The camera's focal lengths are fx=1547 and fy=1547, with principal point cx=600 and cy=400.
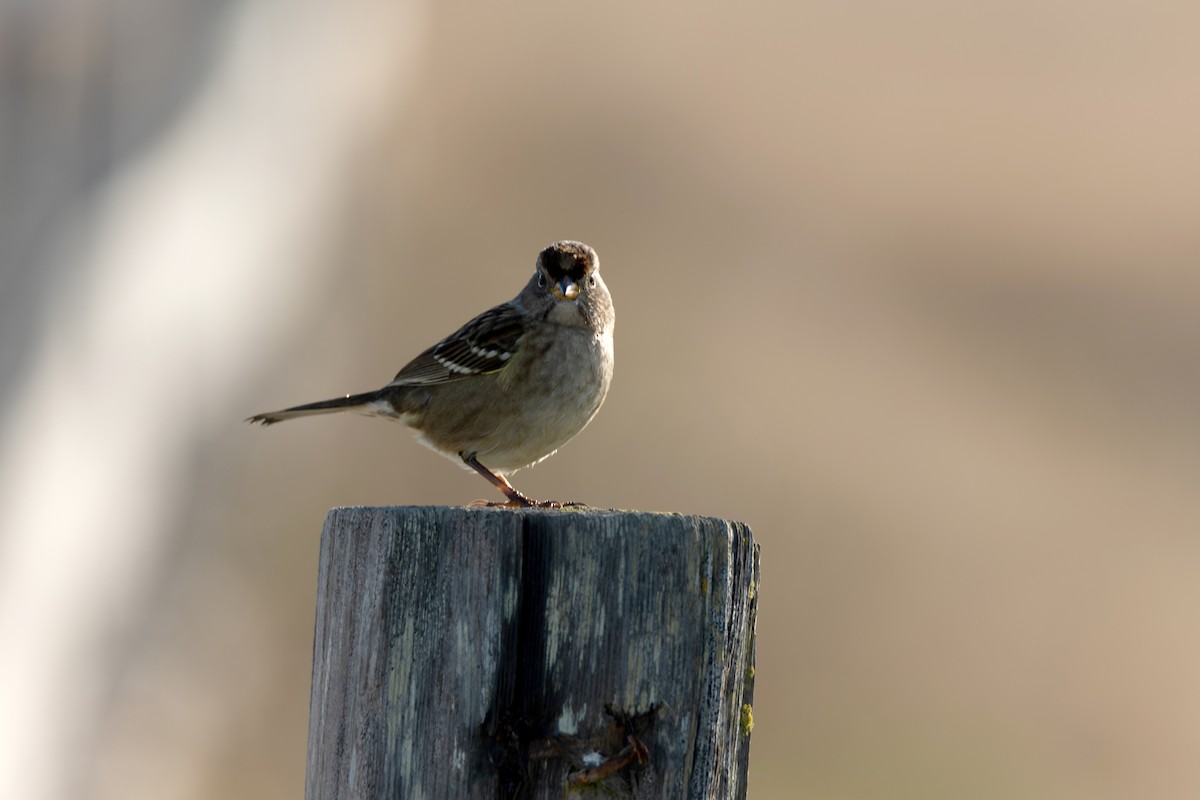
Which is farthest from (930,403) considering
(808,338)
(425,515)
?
(425,515)

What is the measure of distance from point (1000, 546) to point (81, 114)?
1005 cm

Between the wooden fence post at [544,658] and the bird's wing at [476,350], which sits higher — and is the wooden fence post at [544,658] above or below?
below

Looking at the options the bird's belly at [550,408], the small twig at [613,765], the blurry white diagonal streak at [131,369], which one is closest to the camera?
the small twig at [613,765]

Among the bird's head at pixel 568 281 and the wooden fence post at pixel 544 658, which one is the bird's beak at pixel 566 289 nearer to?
the bird's head at pixel 568 281

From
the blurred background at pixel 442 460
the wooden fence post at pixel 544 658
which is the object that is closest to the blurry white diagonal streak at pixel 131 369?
the blurred background at pixel 442 460

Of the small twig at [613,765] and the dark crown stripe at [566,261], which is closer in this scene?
the small twig at [613,765]

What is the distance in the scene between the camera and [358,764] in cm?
297

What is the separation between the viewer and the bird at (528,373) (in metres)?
6.23

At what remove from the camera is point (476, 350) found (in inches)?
255

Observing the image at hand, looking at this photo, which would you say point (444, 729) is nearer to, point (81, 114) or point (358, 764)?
point (358, 764)

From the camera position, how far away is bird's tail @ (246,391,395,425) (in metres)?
6.66

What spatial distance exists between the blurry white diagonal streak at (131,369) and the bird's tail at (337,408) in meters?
3.47

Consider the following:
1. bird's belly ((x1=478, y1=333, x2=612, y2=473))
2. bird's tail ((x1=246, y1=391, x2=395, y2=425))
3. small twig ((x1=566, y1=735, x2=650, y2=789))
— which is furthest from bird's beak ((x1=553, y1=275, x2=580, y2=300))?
small twig ((x1=566, y1=735, x2=650, y2=789))

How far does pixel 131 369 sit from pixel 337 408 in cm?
509
